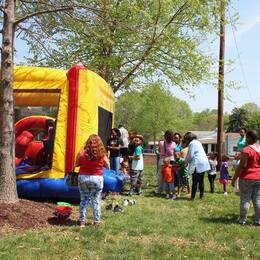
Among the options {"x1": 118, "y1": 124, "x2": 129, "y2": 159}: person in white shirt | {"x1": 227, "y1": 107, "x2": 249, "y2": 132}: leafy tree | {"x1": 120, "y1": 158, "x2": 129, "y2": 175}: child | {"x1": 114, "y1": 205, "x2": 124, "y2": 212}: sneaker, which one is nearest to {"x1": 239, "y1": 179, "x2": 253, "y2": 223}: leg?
{"x1": 114, "y1": 205, "x2": 124, "y2": 212}: sneaker

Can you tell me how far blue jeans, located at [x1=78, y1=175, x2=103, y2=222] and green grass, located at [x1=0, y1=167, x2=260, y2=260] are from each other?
0.26m

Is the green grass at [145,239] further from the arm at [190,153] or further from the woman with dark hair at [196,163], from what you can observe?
the arm at [190,153]

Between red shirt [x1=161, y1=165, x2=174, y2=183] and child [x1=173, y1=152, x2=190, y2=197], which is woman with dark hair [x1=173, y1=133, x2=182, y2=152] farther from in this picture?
red shirt [x1=161, y1=165, x2=174, y2=183]

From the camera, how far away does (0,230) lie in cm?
800

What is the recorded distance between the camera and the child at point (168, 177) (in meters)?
12.6

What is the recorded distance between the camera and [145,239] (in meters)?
7.79

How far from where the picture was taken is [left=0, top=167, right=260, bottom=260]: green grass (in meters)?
6.92

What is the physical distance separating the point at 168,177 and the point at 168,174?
94 millimetres

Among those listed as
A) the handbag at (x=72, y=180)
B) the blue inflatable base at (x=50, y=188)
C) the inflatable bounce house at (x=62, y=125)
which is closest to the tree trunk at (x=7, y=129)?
the handbag at (x=72, y=180)

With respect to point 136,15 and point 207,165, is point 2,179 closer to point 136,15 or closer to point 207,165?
point 207,165

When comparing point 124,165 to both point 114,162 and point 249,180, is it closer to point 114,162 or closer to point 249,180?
point 114,162

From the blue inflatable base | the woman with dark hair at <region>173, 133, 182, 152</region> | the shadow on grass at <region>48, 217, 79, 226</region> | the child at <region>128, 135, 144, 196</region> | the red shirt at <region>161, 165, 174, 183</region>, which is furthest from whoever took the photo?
the woman with dark hair at <region>173, 133, 182, 152</region>

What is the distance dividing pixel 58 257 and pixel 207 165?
246 inches

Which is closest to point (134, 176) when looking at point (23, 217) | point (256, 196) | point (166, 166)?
point (166, 166)
